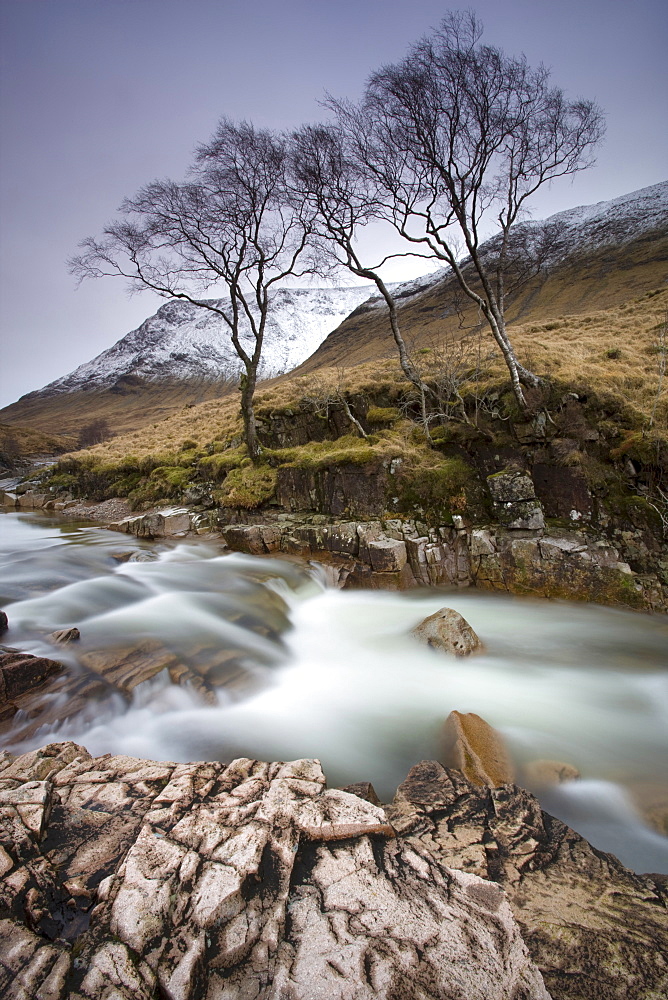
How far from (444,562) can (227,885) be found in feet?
26.0

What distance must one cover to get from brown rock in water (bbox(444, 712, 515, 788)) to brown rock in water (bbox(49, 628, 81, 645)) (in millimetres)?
5773

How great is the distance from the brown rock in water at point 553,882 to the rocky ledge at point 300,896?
0.01 metres

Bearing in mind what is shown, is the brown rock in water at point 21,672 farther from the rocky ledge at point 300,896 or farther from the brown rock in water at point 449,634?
the brown rock in water at point 449,634

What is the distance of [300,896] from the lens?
2.57m

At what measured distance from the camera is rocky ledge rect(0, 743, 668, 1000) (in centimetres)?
214

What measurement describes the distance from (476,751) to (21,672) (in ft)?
18.4

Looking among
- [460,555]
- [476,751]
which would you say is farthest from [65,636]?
[460,555]

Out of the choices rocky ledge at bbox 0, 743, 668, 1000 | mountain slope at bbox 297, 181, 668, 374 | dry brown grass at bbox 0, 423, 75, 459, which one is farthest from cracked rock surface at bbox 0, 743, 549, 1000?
mountain slope at bbox 297, 181, 668, 374

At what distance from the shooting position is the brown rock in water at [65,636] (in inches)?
250

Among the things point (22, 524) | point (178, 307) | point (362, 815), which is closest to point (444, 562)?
point (362, 815)

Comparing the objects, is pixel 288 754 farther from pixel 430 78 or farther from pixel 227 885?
pixel 430 78

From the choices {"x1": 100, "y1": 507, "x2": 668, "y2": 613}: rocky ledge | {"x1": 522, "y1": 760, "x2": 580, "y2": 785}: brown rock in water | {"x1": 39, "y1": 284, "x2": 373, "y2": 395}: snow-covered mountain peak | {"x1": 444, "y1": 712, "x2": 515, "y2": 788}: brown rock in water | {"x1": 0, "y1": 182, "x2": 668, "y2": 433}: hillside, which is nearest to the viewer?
{"x1": 444, "y1": 712, "x2": 515, "y2": 788}: brown rock in water

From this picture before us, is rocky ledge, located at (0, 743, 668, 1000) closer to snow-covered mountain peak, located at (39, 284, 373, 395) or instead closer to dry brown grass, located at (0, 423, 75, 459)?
dry brown grass, located at (0, 423, 75, 459)

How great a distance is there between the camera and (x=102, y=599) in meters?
8.35
